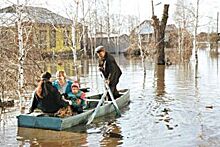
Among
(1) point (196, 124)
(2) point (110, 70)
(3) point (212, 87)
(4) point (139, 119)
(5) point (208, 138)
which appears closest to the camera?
(5) point (208, 138)

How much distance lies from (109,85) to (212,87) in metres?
6.66

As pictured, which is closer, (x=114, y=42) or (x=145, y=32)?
(x=114, y=42)

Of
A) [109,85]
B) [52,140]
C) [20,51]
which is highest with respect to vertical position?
[20,51]

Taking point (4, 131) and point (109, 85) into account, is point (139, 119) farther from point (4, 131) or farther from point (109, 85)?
point (4, 131)

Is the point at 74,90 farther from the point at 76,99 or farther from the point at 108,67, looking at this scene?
the point at 108,67

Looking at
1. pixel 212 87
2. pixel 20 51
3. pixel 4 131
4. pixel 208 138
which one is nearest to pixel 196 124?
pixel 208 138

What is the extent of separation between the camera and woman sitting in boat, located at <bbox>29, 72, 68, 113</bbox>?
998 centimetres

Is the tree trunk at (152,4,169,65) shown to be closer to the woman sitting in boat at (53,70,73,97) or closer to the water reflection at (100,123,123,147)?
the woman sitting in boat at (53,70,73,97)

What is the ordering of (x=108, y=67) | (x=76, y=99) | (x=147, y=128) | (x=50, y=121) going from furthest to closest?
(x=108, y=67)
(x=76, y=99)
(x=147, y=128)
(x=50, y=121)

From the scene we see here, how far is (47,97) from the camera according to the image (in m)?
10.1

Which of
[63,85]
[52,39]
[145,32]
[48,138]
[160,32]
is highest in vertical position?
[145,32]

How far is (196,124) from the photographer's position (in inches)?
412

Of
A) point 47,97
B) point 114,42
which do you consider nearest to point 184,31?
point 114,42

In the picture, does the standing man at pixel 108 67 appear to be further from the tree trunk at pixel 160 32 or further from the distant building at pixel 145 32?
the tree trunk at pixel 160 32
